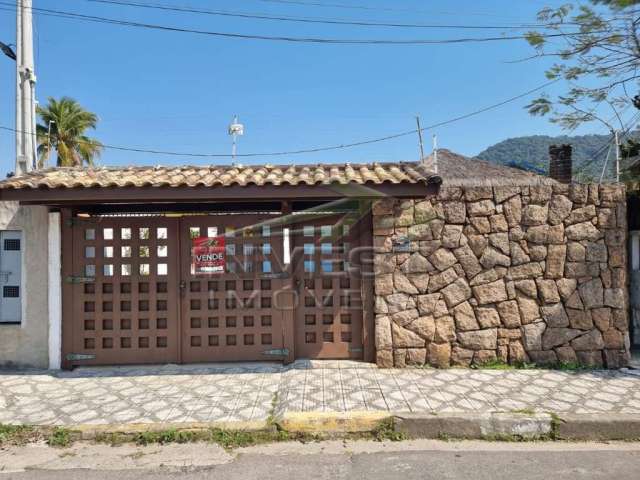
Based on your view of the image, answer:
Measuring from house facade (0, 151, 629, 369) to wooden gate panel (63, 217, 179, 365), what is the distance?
0.05 ft

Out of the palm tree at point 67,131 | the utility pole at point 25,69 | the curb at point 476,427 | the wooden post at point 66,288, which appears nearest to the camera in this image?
the curb at point 476,427

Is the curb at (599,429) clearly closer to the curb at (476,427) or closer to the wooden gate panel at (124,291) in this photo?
the curb at (476,427)

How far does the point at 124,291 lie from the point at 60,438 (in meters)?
2.38

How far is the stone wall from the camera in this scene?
5836 mm

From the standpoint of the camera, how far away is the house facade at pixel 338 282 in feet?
19.2

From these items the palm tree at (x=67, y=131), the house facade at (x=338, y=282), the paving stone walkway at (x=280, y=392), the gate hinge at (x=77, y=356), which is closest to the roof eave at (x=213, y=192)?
the house facade at (x=338, y=282)

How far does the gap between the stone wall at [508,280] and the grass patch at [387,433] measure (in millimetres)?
1739

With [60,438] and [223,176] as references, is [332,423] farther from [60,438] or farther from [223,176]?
[223,176]

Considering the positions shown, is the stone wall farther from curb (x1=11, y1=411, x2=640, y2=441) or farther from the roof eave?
curb (x1=11, y1=411, x2=640, y2=441)

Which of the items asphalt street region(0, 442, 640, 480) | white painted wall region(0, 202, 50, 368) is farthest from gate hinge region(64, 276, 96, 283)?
asphalt street region(0, 442, 640, 480)

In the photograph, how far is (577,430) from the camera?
4.00 m

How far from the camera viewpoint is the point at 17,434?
4.03m

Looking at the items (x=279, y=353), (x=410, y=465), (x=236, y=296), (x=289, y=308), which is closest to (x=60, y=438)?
(x=236, y=296)

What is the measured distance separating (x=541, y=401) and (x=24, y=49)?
11.3 metres
